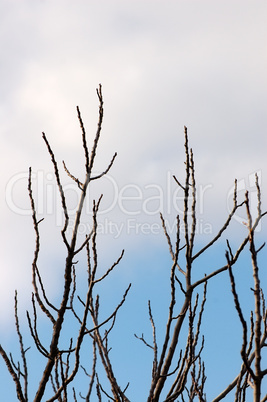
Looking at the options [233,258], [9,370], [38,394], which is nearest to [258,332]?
[233,258]

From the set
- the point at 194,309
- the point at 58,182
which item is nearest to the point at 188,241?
the point at 194,309

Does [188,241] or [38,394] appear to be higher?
[188,241]

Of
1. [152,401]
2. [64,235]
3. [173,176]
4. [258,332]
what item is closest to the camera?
[258,332]

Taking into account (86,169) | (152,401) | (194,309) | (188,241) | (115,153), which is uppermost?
(115,153)

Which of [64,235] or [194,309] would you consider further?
[194,309]

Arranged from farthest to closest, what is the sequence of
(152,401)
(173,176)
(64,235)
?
1. (173,176)
2. (152,401)
3. (64,235)

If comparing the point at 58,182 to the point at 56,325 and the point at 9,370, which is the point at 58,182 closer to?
the point at 56,325

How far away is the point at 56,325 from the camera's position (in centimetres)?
241

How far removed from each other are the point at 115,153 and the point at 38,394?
137 cm

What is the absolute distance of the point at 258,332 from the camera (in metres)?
1.86

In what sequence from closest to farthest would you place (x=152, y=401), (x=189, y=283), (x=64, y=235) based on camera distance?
1. (x=64, y=235)
2. (x=152, y=401)
3. (x=189, y=283)

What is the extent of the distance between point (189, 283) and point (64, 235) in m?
0.83

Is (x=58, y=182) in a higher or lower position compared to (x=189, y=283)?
higher

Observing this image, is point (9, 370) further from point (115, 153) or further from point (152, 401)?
point (115, 153)
